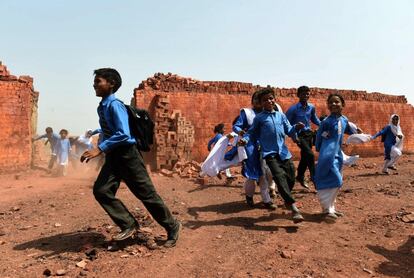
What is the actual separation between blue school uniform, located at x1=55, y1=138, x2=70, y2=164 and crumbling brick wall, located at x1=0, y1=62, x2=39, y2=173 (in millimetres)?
915

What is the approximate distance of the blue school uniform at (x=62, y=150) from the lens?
37.9 ft

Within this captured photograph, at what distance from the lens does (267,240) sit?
3.88 m

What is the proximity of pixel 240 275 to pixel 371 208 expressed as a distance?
3092mm

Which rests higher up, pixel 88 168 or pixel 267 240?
pixel 267 240

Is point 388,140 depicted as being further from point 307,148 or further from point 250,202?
point 250,202

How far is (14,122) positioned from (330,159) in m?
10.2

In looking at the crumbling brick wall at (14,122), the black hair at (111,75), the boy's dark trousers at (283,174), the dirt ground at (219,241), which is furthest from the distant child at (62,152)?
the boy's dark trousers at (283,174)

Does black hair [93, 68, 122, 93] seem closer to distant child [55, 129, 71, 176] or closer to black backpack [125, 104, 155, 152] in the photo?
black backpack [125, 104, 155, 152]

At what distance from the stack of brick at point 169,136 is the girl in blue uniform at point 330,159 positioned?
6246mm

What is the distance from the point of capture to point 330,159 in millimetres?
4719

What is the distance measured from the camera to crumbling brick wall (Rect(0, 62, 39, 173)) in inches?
441

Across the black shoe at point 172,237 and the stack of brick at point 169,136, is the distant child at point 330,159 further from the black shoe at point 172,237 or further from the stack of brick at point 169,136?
the stack of brick at point 169,136

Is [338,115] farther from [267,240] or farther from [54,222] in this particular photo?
[54,222]

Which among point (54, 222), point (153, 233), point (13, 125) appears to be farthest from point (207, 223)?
point (13, 125)
